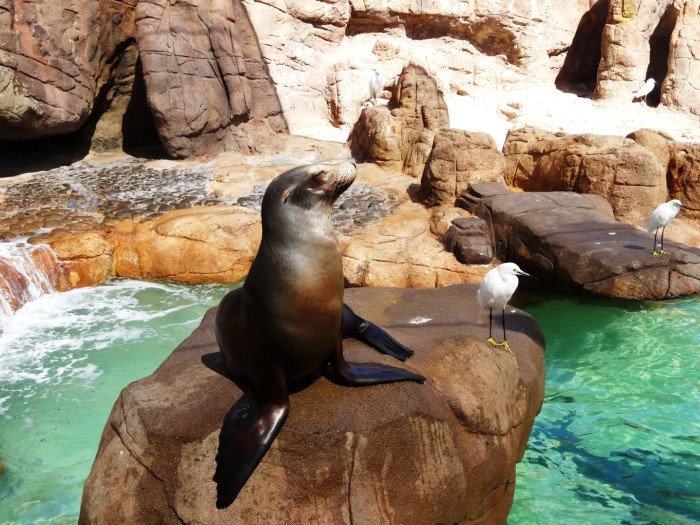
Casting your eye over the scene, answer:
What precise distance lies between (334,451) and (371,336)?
0.85m

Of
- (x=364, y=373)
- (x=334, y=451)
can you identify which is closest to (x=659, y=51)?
(x=364, y=373)

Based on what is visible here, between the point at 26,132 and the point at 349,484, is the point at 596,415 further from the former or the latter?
the point at 26,132

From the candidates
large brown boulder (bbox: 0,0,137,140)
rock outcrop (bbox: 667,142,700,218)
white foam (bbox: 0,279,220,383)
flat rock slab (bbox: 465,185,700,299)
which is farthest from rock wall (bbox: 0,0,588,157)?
rock outcrop (bbox: 667,142,700,218)

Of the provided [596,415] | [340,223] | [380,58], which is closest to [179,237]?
[340,223]

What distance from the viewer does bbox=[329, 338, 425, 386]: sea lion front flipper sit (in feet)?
9.00

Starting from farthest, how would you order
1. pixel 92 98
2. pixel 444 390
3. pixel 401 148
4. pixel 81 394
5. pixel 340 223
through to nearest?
pixel 401 148 → pixel 92 98 → pixel 340 223 → pixel 81 394 → pixel 444 390

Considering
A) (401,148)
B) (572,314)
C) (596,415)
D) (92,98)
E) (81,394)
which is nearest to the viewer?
(596,415)

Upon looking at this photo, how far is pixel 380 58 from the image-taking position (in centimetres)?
1423

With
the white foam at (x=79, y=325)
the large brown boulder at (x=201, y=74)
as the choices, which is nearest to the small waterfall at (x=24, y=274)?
the white foam at (x=79, y=325)

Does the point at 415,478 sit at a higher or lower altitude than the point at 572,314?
higher

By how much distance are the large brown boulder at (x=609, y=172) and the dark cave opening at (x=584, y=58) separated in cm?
730

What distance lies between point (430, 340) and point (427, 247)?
15.7ft

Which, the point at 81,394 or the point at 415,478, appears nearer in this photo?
the point at 415,478

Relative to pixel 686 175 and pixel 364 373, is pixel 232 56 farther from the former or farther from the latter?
pixel 364 373
